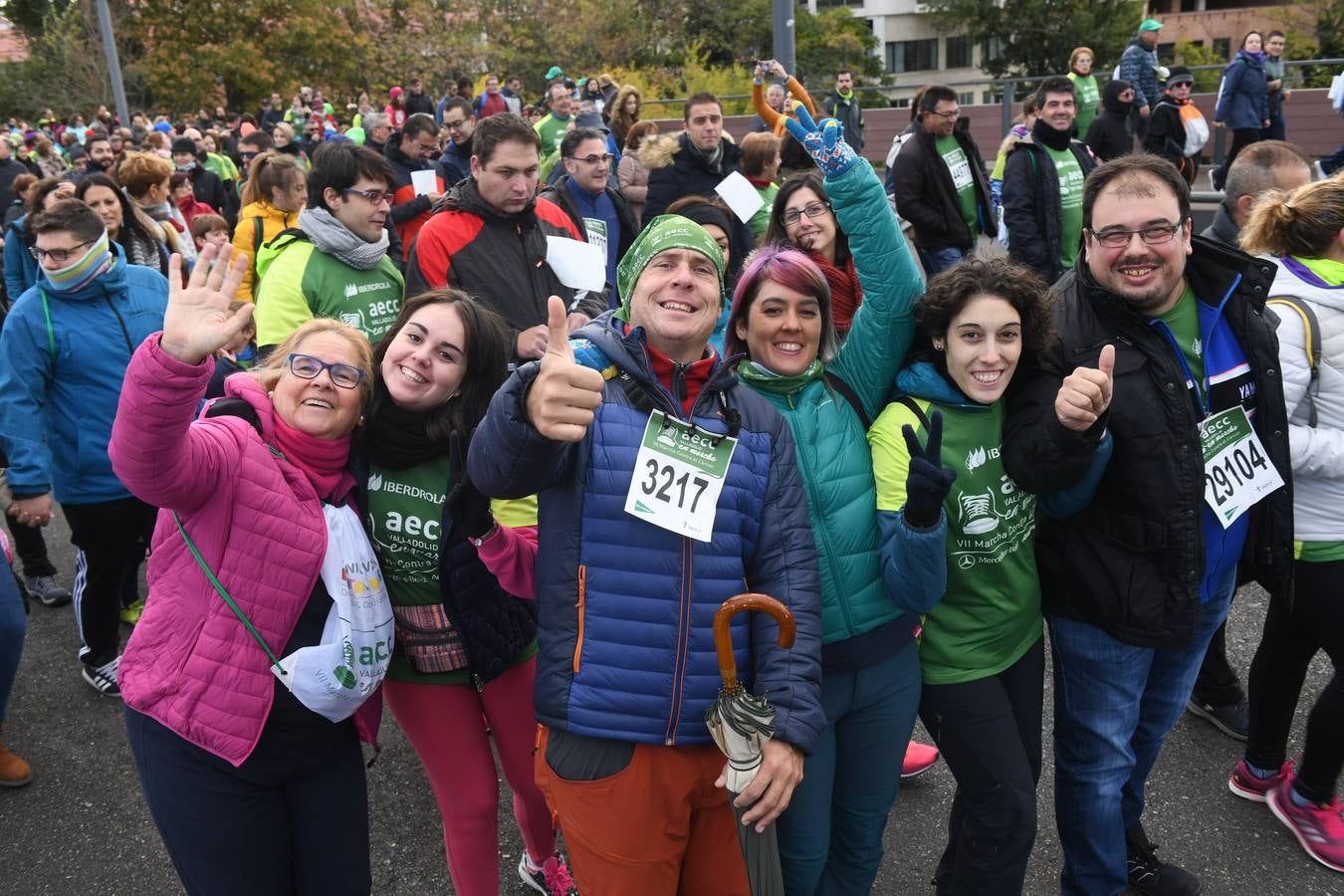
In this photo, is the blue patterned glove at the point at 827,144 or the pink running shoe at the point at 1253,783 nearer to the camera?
the blue patterned glove at the point at 827,144

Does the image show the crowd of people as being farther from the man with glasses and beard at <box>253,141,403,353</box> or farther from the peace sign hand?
the man with glasses and beard at <box>253,141,403,353</box>

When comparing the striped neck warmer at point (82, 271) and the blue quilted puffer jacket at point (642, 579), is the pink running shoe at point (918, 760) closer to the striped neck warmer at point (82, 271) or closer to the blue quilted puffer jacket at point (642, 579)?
the blue quilted puffer jacket at point (642, 579)

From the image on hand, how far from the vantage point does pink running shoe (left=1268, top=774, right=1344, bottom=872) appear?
10.5 ft

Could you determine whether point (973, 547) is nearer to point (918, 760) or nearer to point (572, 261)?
point (918, 760)

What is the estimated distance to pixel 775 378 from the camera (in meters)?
2.50

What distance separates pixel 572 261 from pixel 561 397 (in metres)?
2.49

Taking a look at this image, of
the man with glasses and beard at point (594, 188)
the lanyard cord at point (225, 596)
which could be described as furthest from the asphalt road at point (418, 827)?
A: the man with glasses and beard at point (594, 188)

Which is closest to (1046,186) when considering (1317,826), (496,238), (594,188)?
(594,188)

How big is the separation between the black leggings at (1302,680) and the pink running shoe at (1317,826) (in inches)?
1.7

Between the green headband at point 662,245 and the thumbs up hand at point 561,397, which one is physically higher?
the green headband at point 662,245

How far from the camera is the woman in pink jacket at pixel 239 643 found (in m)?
2.26

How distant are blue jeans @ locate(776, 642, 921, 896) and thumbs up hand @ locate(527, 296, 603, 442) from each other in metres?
0.99

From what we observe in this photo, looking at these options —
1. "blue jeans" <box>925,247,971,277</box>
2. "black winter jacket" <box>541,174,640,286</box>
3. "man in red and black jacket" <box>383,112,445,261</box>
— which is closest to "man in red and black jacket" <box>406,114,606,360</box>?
"black winter jacket" <box>541,174,640,286</box>

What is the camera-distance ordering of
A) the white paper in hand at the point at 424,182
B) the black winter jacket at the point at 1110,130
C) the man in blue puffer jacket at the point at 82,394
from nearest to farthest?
1. the man in blue puffer jacket at the point at 82,394
2. the white paper in hand at the point at 424,182
3. the black winter jacket at the point at 1110,130
